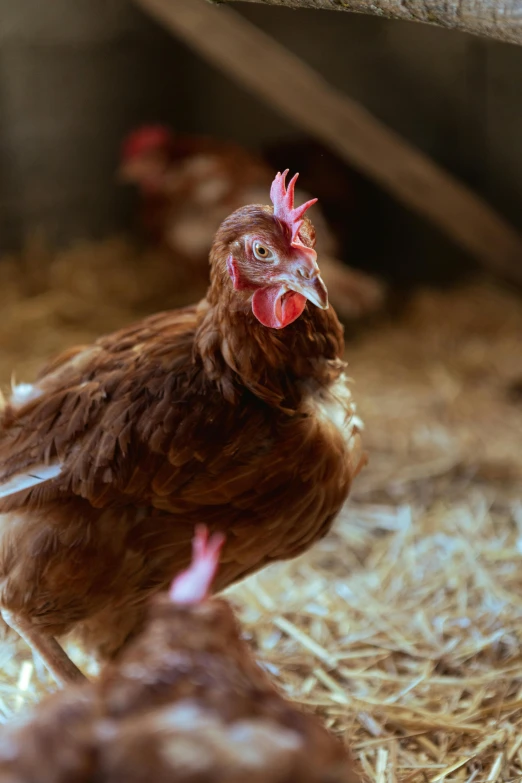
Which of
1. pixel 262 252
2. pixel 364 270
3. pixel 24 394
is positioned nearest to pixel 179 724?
pixel 262 252

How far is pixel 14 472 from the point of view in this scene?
189 cm

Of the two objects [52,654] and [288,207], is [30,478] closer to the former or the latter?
[52,654]

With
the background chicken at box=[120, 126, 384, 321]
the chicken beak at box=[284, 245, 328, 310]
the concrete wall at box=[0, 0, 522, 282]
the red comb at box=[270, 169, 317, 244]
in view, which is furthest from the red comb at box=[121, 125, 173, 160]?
the chicken beak at box=[284, 245, 328, 310]

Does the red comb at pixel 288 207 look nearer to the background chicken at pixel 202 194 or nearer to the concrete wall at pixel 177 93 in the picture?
the background chicken at pixel 202 194

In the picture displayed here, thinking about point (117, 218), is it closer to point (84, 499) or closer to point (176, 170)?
point (176, 170)

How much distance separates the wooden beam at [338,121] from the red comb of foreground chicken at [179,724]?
2869 mm

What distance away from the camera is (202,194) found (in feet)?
14.3

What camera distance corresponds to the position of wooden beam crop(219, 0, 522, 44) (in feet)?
4.56

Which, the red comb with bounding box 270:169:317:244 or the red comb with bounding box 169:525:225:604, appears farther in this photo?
the red comb with bounding box 270:169:317:244

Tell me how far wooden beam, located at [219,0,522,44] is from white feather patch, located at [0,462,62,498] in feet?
3.68

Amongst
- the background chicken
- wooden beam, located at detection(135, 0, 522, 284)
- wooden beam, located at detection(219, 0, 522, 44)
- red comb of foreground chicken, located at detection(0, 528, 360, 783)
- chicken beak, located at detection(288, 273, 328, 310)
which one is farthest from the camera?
the background chicken

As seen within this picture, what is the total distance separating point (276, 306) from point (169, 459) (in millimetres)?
410

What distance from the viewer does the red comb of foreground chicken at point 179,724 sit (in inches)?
40.4

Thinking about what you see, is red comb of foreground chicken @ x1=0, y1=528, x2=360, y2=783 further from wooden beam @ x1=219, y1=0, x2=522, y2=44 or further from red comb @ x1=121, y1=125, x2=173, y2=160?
red comb @ x1=121, y1=125, x2=173, y2=160
